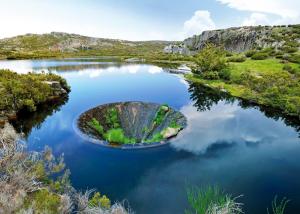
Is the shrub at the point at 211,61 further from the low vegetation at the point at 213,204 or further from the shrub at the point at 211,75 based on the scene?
the low vegetation at the point at 213,204

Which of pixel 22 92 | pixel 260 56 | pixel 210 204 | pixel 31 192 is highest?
pixel 260 56

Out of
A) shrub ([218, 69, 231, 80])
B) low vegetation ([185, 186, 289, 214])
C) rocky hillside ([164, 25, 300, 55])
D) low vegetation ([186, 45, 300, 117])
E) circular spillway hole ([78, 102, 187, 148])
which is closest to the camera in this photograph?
low vegetation ([185, 186, 289, 214])

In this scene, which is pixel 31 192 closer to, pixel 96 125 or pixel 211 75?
pixel 96 125

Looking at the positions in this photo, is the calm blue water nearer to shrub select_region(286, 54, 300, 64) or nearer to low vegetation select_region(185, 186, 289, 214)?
low vegetation select_region(185, 186, 289, 214)

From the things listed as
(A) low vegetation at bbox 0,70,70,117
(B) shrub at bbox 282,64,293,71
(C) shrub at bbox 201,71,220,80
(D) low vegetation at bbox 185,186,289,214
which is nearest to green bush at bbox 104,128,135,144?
(D) low vegetation at bbox 185,186,289,214

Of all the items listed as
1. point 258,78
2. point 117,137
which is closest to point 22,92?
point 117,137

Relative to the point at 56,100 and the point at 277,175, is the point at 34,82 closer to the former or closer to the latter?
the point at 56,100

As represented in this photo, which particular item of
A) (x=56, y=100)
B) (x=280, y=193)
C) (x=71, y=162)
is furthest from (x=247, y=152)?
(x=56, y=100)
